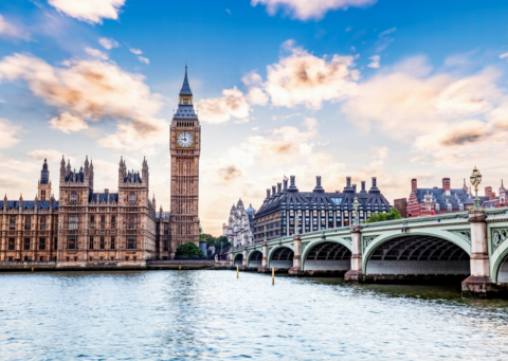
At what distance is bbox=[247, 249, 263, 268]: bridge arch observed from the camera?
424 ft

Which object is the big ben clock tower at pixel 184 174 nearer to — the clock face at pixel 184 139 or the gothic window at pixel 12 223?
the clock face at pixel 184 139

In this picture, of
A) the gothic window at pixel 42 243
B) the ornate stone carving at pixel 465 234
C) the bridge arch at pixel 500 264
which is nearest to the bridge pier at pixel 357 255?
the ornate stone carving at pixel 465 234

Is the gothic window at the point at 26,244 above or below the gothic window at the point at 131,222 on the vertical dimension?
below

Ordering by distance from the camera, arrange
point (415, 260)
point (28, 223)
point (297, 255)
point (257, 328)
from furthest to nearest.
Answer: point (28, 223), point (297, 255), point (415, 260), point (257, 328)

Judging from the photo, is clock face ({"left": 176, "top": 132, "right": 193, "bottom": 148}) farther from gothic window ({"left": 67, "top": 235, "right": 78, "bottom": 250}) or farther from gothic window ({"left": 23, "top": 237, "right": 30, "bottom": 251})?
gothic window ({"left": 23, "top": 237, "right": 30, "bottom": 251})

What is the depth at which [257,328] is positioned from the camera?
96.8 ft

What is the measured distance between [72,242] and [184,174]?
4360 centimetres

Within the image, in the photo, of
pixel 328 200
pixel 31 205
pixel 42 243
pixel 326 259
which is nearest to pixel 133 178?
pixel 31 205

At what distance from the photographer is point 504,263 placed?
40.3 meters

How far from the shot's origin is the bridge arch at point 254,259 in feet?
424

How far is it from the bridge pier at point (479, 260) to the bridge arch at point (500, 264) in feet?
2.12

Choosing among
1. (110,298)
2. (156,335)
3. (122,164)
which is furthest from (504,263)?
(122,164)

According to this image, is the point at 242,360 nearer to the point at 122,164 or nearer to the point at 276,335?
the point at 276,335

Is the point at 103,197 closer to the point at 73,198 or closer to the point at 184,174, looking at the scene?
the point at 73,198
